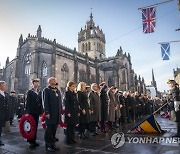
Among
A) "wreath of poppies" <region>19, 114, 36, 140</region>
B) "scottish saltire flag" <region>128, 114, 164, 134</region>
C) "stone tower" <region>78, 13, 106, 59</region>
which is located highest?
"stone tower" <region>78, 13, 106, 59</region>

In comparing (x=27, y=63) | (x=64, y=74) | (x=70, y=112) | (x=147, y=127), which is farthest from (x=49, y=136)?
(x=27, y=63)

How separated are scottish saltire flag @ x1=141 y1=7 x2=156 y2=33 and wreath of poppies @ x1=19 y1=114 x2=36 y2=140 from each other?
9.42 m

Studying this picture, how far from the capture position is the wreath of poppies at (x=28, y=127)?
16.8 feet

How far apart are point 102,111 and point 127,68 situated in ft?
156

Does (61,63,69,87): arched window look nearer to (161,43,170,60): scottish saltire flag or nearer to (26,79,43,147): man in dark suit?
(161,43,170,60): scottish saltire flag

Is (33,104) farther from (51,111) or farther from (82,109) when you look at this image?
(82,109)

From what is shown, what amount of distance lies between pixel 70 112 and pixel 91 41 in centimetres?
5554

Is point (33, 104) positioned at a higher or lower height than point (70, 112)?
higher

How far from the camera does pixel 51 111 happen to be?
16.5 ft

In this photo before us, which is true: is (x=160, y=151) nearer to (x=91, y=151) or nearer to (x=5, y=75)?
(x=91, y=151)

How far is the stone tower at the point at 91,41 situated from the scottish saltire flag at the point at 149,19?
156ft

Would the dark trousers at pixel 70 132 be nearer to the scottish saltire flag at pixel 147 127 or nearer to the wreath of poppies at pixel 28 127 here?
the wreath of poppies at pixel 28 127

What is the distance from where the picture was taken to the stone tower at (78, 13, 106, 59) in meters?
59.3

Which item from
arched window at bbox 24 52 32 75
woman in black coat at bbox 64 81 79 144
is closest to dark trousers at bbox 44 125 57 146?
woman in black coat at bbox 64 81 79 144
